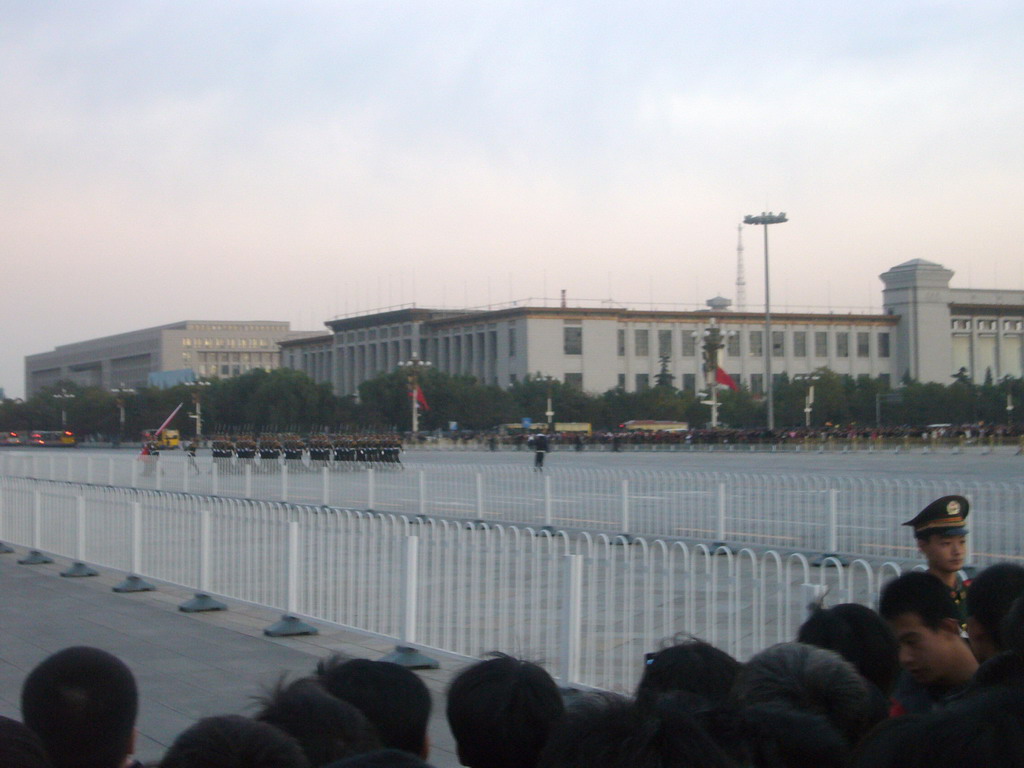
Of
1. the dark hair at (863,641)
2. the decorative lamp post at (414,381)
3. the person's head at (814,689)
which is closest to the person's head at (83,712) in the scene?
the person's head at (814,689)

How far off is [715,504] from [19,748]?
44.8 ft

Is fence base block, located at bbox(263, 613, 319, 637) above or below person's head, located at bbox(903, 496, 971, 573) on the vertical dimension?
below

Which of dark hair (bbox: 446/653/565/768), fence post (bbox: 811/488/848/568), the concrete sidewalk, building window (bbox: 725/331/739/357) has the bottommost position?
the concrete sidewalk

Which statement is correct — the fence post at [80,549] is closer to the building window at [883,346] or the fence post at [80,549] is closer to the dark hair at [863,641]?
the dark hair at [863,641]

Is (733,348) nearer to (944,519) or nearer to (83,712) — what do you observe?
(944,519)

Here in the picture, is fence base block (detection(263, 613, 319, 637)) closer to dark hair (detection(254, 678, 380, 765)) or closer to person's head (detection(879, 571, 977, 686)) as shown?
Answer: person's head (detection(879, 571, 977, 686))

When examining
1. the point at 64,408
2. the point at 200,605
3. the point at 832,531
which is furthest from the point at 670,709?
the point at 64,408

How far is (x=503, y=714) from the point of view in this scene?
2689 millimetres

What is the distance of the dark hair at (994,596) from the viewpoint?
3.49 m

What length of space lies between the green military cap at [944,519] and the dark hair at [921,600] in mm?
1328

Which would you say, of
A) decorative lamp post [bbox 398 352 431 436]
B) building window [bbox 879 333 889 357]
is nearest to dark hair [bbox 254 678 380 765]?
decorative lamp post [bbox 398 352 431 436]

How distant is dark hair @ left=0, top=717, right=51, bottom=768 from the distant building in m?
131

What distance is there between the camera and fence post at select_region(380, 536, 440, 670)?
768cm

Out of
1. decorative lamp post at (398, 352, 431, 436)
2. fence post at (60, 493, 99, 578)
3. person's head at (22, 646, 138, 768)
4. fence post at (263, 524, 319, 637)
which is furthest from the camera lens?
decorative lamp post at (398, 352, 431, 436)
